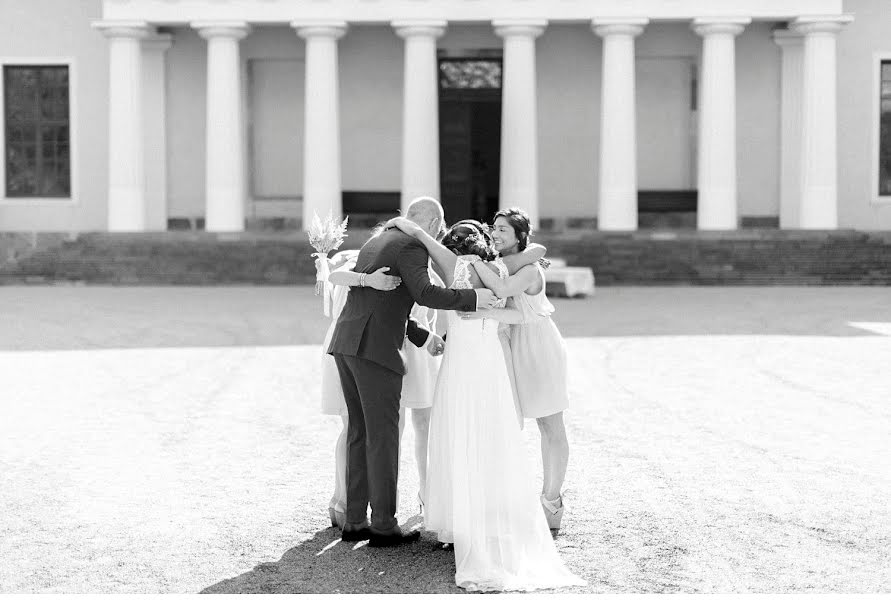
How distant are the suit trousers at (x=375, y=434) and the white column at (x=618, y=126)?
26.0 metres

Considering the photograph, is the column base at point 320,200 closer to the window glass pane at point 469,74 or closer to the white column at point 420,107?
the white column at point 420,107

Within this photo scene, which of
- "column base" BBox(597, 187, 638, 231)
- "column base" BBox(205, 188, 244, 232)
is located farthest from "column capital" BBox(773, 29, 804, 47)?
"column base" BBox(205, 188, 244, 232)

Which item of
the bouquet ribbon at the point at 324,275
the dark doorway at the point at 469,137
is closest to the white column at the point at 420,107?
the dark doorway at the point at 469,137

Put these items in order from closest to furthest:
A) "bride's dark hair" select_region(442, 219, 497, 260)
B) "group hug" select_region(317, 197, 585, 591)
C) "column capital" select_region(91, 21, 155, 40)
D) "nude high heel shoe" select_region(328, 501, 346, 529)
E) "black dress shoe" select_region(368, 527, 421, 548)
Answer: "group hug" select_region(317, 197, 585, 591) → "bride's dark hair" select_region(442, 219, 497, 260) → "black dress shoe" select_region(368, 527, 421, 548) → "nude high heel shoe" select_region(328, 501, 346, 529) → "column capital" select_region(91, 21, 155, 40)

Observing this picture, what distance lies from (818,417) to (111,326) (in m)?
13.2

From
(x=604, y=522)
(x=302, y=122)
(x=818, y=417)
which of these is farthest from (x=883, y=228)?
(x=604, y=522)

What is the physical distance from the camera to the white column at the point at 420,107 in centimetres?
3375

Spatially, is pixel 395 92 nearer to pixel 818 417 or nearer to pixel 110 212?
pixel 110 212

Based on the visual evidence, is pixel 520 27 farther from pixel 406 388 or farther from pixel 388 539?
pixel 388 539

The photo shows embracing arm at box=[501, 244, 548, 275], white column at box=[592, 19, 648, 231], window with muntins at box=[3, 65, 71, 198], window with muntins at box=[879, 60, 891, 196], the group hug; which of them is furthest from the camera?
window with muntins at box=[3, 65, 71, 198]

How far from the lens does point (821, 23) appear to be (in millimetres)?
33781

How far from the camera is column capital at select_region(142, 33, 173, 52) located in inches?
1438

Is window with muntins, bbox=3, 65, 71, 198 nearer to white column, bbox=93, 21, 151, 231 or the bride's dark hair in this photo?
white column, bbox=93, 21, 151, 231

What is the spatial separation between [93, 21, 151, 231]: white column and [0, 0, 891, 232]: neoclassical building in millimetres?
60
